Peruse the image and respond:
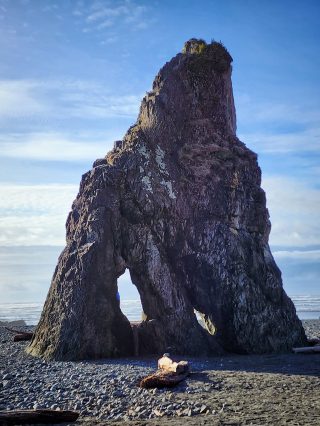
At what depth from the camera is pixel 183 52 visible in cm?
2642

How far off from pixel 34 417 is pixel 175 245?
1315 cm

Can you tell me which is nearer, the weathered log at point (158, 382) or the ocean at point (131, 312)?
the weathered log at point (158, 382)

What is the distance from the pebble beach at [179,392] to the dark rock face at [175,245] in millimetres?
2317

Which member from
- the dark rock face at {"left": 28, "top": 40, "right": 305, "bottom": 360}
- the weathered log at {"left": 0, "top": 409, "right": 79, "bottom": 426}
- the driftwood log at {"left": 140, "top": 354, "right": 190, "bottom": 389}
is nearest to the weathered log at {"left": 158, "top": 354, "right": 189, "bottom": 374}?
the driftwood log at {"left": 140, "top": 354, "right": 190, "bottom": 389}

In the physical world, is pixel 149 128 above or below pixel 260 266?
above

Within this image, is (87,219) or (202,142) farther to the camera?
(202,142)

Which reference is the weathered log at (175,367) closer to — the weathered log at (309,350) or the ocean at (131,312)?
the weathered log at (309,350)

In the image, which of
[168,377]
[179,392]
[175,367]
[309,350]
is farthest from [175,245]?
[179,392]

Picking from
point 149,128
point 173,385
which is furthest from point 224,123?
point 173,385

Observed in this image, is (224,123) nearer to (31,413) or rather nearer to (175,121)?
(175,121)

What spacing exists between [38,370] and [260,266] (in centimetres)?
1076

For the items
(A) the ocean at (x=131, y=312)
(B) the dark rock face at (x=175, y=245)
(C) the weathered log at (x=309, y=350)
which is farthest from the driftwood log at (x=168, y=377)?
(A) the ocean at (x=131, y=312)

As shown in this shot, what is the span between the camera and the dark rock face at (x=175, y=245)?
67.8ft

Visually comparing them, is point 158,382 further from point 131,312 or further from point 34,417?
point 131,312
